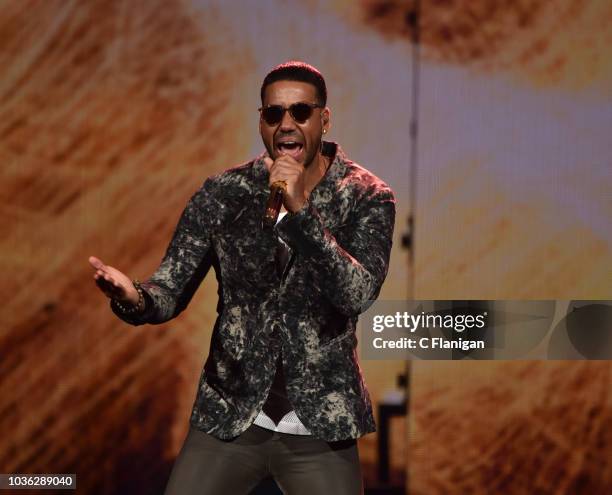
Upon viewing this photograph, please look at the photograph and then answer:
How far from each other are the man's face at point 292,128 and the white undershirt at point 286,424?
20cm

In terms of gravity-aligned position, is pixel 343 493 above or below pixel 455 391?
below

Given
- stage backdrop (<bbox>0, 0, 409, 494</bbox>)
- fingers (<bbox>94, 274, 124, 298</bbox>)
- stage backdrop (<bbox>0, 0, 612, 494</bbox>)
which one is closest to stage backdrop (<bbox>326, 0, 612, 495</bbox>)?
stage backdrop (<bbox>0, 0, 612, 494</bbox>)

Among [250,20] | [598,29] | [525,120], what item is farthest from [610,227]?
[250,20]

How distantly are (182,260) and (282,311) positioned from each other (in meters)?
0.30

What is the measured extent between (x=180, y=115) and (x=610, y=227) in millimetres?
1917

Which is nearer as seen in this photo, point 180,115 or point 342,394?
point 342,394

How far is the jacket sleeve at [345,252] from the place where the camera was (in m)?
1.90

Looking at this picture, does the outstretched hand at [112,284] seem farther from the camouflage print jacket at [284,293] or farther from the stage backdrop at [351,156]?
the stage backdrop at [351,156]

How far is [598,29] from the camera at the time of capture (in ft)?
12.1

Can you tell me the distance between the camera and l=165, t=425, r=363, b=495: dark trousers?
2053 mm

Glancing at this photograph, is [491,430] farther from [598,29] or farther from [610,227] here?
[598,29]

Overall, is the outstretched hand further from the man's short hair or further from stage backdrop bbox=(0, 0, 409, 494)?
stage backdrop bbox=(0, 0, 409, 494)

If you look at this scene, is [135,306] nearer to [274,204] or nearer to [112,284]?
[112,284]

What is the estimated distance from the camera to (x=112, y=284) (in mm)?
1923
